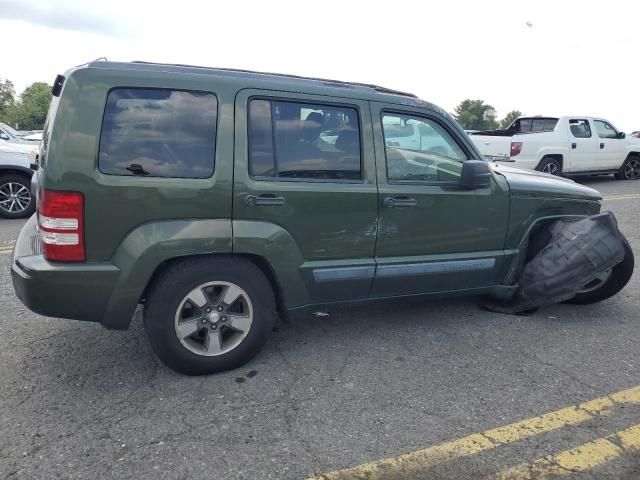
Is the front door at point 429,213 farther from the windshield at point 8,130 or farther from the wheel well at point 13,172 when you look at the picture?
the windshield at point 8,130

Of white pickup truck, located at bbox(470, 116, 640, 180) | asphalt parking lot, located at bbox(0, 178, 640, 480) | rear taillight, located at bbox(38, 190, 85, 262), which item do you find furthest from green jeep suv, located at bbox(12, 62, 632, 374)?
white pickup truck, located at bbox(470, 116, 640, 180)

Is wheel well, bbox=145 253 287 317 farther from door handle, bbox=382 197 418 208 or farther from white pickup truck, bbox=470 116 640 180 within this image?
white pickup truck, bbox=470 116 640 180

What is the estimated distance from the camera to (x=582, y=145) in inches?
465

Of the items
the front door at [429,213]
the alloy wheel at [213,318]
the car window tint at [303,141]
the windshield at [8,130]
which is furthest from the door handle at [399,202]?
the windshield at [8,130]

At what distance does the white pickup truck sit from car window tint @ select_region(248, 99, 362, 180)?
7876mm

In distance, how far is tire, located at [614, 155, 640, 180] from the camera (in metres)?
13.3

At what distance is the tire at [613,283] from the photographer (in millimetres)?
4086

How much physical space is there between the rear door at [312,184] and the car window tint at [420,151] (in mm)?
184

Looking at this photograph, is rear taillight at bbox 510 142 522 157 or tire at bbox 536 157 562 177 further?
tire at bbox 536 157 562 177

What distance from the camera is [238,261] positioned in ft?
9.77

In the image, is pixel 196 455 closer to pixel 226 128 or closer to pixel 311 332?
pixel 311 332

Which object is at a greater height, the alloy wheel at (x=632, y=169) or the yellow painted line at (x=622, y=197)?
the alloy wheel at (x=632, y=169)

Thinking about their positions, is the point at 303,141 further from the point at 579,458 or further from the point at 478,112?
the point at 478,112

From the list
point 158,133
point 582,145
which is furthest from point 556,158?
point 158,133
